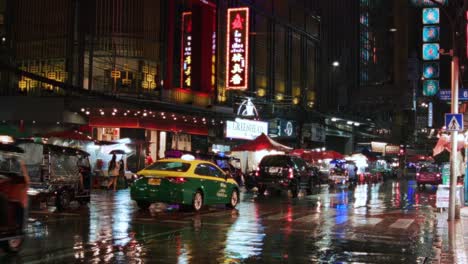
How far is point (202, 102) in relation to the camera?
125 feet

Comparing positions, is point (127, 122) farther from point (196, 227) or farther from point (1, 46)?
point (196, 227)

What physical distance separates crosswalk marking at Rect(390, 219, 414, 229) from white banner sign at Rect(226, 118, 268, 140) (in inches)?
849

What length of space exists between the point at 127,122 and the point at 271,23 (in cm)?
2072

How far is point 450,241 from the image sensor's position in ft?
43.4

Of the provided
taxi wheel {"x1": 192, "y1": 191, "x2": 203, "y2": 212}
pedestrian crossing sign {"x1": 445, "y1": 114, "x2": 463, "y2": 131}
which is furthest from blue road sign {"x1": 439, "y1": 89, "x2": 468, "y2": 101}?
taxi wheel {"x1": 192, "y1": 191, "x2": 203, "y2": 212}

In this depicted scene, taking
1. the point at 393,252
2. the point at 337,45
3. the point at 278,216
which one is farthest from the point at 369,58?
the point at 393,252

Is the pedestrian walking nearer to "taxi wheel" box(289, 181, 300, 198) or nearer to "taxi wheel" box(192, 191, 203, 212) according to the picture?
"taxi wheel" box(289, 181, 300, 198)

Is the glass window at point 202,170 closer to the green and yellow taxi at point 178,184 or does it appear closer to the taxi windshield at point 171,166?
the green and yellow taxi at point 178,184

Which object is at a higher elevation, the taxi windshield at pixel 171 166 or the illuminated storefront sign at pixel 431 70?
the illuminated storefront sign at pixel 431 70

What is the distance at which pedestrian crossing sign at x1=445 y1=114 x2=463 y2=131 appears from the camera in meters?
17.4

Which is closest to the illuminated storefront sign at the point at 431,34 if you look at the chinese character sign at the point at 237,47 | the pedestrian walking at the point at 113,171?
the chinese character sign at the point at 237,47

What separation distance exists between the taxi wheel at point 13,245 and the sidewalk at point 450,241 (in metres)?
7.19

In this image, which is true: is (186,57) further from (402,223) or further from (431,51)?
(402,223)

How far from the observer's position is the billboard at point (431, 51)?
1446 inches
